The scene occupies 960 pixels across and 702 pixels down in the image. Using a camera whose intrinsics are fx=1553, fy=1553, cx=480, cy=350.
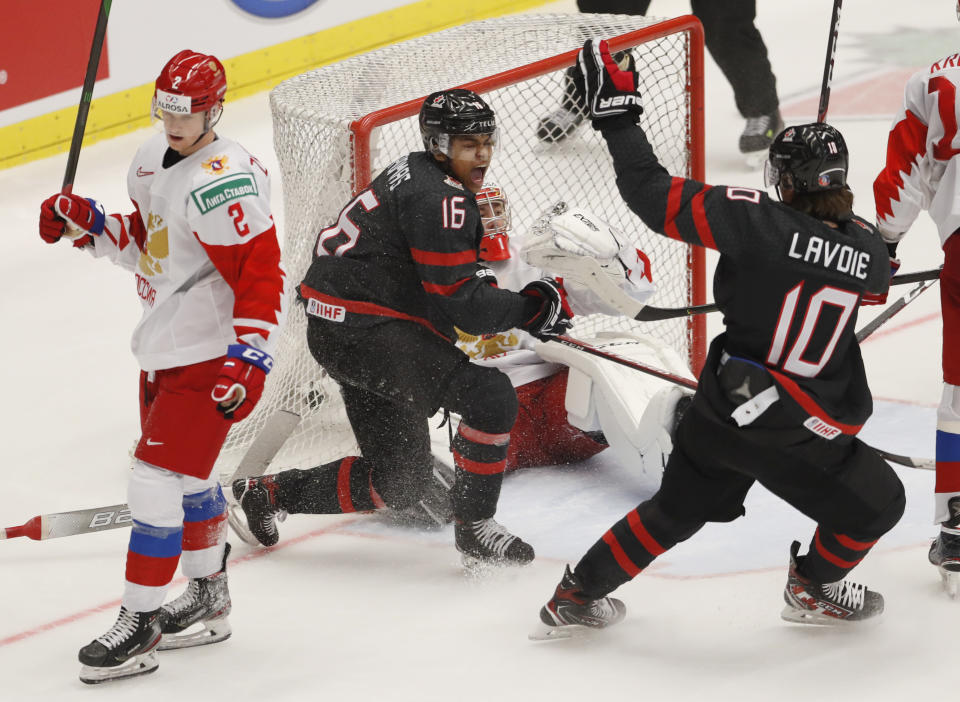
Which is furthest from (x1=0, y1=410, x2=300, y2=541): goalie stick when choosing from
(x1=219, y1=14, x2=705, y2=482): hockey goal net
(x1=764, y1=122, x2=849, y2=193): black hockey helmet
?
(x1=764, y1=122, x2=849, y2=193): black hockey helmet

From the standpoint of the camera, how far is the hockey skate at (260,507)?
11.7 ft

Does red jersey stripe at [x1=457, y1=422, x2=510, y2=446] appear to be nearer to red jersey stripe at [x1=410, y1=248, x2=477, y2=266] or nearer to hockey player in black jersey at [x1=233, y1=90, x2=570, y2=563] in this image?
hockey player in black jersey at [x1=233, y1=90, x2=570, y2=563]

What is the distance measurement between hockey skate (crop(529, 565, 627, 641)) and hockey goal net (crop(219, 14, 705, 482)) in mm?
1180

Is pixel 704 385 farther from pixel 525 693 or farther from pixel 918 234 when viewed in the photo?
pixel 918 234

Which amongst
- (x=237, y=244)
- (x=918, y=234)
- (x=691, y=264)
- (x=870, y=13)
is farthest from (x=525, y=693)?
(x=870, y=13)

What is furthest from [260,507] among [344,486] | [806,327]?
[806,327]

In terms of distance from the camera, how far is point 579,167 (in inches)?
191

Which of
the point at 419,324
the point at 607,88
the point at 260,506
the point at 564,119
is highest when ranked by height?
the point at 607,88

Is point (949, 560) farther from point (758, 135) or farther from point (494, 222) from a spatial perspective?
point (758, 135)

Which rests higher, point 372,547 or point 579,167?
point 579,167

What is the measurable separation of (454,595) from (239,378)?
32.8 inches

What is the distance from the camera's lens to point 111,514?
3693mm

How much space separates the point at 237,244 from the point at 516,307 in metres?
0.64

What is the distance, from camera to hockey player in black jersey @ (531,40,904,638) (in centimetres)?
269
